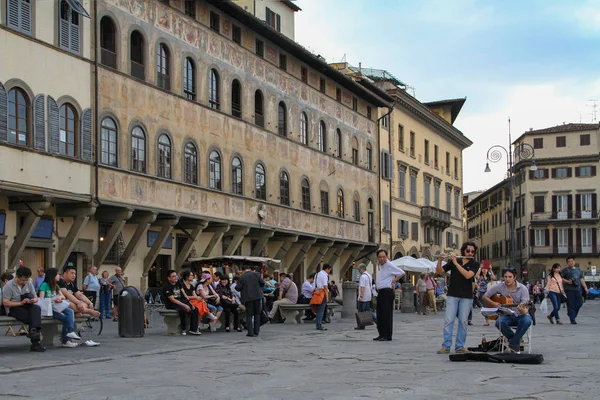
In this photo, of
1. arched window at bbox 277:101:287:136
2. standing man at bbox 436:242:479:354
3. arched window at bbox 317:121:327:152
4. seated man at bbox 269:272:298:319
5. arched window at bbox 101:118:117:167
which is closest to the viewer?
standing man at bbox 436:242:479:354

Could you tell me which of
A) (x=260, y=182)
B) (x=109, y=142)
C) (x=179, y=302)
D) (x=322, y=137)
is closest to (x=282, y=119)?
(x=260, y=182)

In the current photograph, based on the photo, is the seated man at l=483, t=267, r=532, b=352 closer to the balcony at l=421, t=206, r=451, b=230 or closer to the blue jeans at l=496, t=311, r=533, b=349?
the blue jeans at l=496, t=311, r=533, b=349

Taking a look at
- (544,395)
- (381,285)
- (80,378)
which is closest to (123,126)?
(381,285)

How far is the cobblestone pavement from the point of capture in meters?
10.5

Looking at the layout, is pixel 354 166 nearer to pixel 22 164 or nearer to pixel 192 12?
pixel 192 12

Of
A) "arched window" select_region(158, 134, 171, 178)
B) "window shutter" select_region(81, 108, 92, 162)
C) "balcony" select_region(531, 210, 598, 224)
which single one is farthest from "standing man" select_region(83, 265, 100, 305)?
"balcony" select_region(531, 210, 598, 224)

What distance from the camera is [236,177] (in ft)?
129

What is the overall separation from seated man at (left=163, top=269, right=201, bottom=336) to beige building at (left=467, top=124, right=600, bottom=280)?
76.6 meters

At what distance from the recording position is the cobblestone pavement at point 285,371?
34.5 feet

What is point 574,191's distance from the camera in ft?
314

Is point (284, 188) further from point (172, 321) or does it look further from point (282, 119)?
point (172, 321)

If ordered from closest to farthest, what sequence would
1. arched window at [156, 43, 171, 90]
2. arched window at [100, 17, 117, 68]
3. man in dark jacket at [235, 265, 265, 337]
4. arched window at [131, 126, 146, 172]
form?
man in dark jacket at [235, 265, 265, 337]
arched window at [100, 17, 117, 68]
arched window at [131, 126, 146, 172]
arched window at [156, 43, 171, 90]

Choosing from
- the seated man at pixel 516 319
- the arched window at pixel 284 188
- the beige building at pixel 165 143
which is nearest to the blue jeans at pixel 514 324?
the seated man at pixel 516 319

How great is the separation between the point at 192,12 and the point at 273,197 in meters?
9.52
